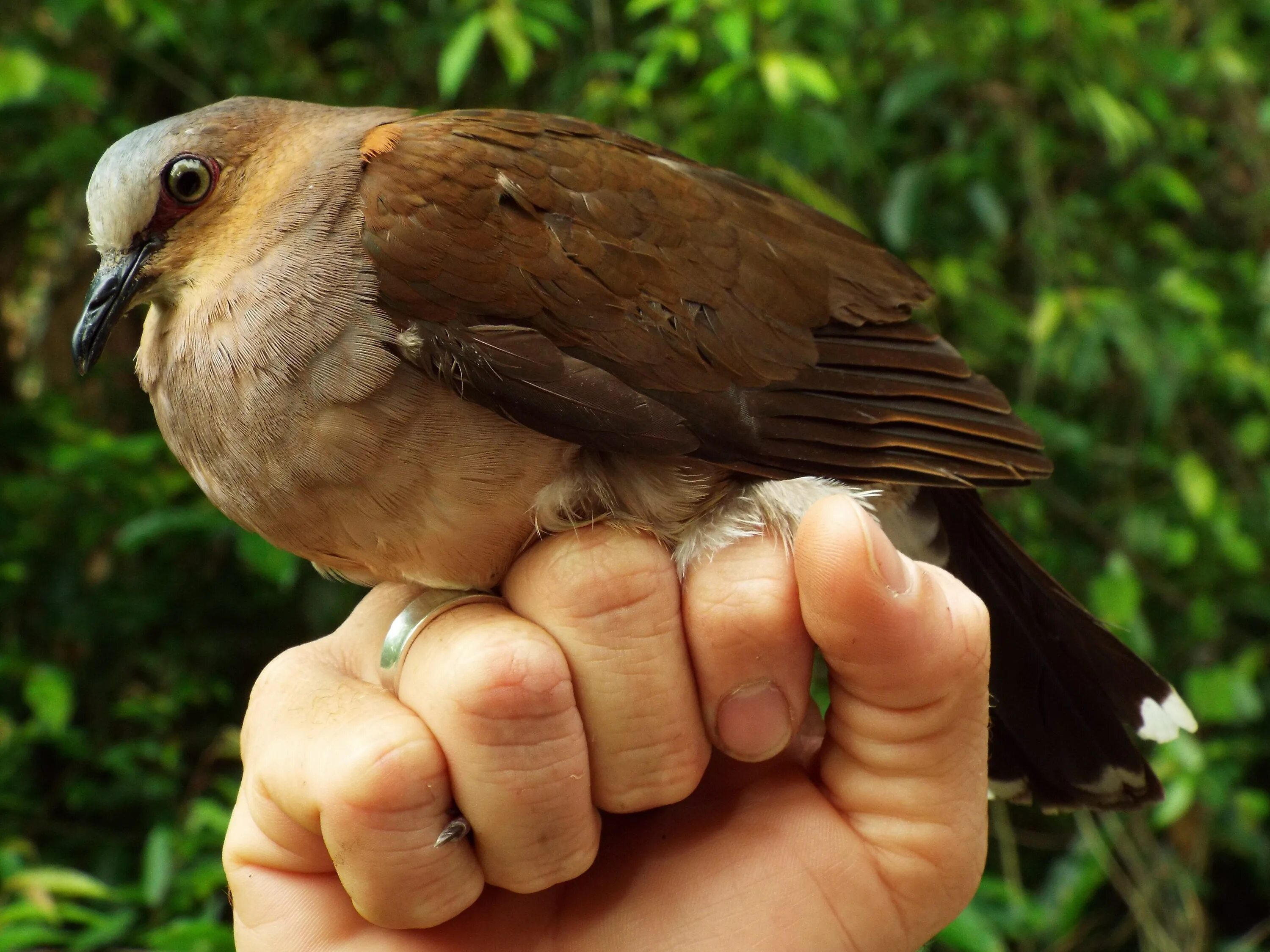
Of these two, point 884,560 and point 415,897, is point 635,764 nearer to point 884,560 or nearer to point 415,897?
point 415,897

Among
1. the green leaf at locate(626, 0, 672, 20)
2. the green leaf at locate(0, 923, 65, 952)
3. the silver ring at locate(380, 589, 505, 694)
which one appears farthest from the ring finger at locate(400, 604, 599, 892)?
the green leaf at locate(626, 0, 672, 20)

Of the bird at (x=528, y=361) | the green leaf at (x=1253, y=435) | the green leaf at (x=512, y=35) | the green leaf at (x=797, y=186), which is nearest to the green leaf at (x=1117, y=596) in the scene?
the green leaf at (x=1253, y=435)

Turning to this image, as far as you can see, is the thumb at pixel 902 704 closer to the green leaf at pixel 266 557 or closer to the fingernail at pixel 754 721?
the fingernail at pixel 754 721

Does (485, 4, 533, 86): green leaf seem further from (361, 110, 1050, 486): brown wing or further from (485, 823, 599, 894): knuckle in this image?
(485, 823, 599, 894): knuckle

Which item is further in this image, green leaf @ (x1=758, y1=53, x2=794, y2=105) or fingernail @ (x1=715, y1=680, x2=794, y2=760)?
green leaf @ (x1=758, y1=53, x2=794, y2=105)

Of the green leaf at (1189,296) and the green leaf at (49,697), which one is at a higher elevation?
the green leaf at (1189,296)

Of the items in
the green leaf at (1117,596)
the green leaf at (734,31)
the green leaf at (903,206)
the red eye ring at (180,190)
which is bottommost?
the green leaf at (1117,596)

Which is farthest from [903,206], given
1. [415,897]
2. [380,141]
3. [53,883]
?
[53,883]
